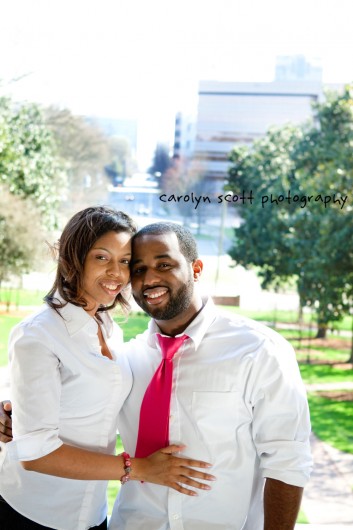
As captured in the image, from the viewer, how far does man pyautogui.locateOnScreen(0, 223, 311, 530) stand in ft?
4.25

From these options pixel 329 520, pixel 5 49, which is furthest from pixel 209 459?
pixel 5 49

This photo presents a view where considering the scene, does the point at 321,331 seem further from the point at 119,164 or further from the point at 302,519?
the point at 119,164

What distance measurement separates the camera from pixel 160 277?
4.46 feet

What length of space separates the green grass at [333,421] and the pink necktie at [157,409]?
1.91 meters

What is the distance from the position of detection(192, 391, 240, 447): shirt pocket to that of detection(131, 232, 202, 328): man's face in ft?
0.62

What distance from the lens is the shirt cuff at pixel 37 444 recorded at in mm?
1162

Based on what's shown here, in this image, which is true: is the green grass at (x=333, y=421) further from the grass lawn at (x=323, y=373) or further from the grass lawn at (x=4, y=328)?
the grass lawn at (x=4, y=328)

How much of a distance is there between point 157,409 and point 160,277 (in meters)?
0.26

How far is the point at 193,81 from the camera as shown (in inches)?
121

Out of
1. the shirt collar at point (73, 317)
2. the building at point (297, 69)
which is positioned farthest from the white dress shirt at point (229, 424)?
the building at point (297, 69)

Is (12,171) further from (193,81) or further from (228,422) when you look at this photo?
(228,422)

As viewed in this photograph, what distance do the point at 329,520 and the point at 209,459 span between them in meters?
1.80

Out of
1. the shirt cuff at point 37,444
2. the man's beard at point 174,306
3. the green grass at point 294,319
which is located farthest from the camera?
the green grass at point 294,319

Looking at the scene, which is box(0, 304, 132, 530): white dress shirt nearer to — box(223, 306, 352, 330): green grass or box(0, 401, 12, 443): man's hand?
box(0, 401, 12, 443): man's hand
